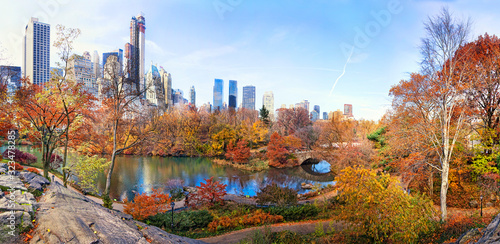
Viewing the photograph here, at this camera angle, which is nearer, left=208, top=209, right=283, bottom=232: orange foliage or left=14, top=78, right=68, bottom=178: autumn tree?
left=208, top=209, right=283, bottom=232: orange foliage

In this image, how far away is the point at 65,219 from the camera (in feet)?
12.9

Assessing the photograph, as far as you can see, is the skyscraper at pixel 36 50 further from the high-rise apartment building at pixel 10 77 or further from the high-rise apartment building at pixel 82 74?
the high-rise apartment building at pixel 82 74

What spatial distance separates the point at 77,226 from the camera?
3.88m

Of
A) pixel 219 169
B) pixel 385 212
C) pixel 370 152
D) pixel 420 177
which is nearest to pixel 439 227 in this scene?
pixel 385 212

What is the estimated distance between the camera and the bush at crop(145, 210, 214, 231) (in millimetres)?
10055

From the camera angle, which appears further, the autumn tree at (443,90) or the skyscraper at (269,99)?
the skyscraper at (269,99)

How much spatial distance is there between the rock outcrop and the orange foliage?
5.48m

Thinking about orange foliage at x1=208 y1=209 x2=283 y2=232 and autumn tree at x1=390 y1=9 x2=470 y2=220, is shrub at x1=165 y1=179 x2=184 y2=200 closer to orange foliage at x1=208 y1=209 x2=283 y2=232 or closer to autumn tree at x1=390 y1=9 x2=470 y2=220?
orange foliage at x1=208 y1=209 x2=283 y2=232

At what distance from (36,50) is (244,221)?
2204 cm

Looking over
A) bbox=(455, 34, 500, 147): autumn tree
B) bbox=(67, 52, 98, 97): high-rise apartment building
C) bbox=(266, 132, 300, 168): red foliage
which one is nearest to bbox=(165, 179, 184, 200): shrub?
bbox=(67, 52, 98, 97): high-rise apartment building

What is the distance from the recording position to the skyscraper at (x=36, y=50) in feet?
55.0

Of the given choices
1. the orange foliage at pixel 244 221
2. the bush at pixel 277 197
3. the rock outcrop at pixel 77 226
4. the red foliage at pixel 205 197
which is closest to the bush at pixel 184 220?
the orange foliage at pixel 244 221

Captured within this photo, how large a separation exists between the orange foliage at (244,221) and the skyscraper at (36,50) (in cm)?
1612

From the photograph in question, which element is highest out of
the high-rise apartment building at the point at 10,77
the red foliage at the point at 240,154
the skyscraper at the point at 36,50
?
the skyscraper at the point at 36,50
